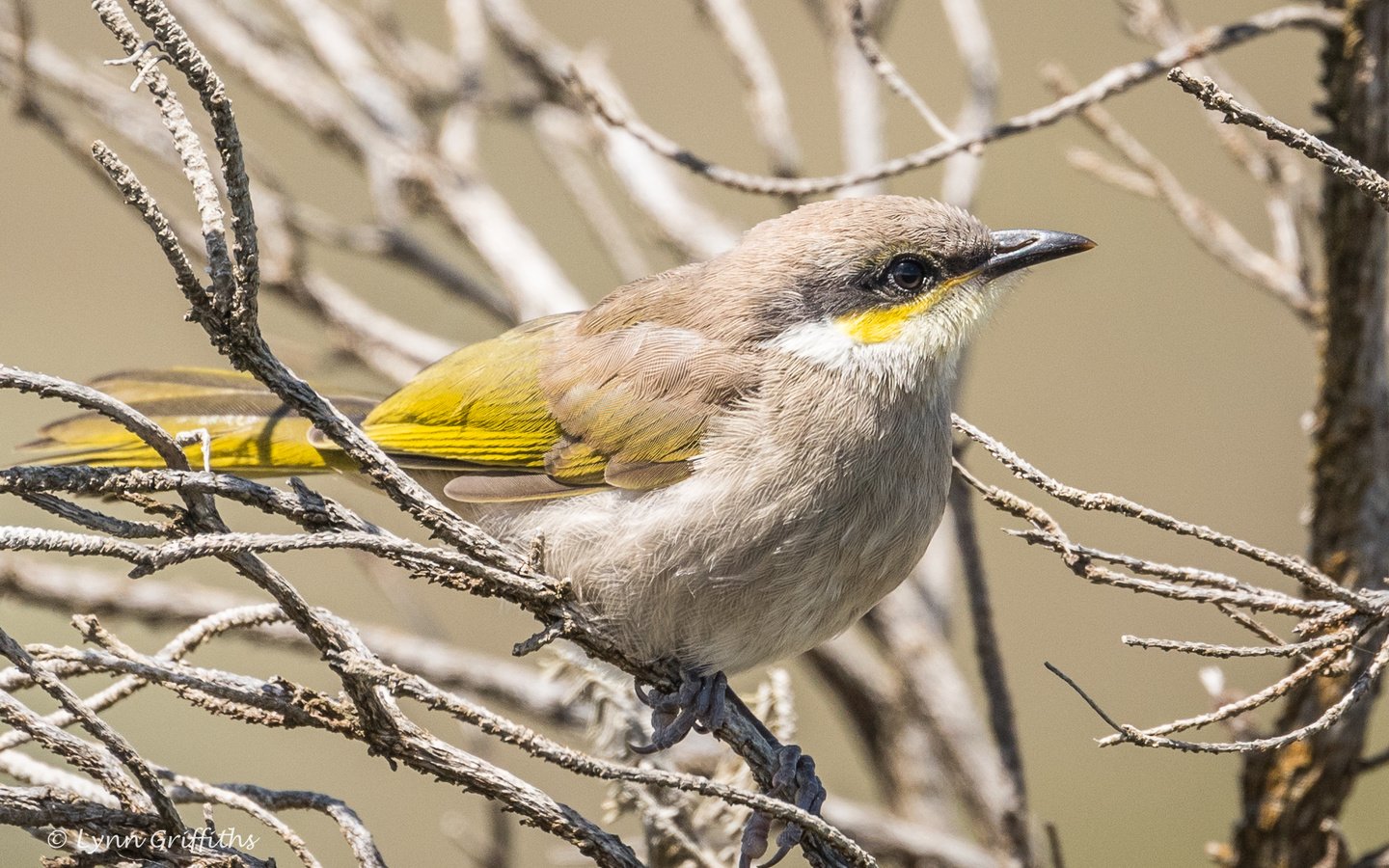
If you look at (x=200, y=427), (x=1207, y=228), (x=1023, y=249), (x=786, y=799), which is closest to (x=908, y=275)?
(x=1023, y=249)

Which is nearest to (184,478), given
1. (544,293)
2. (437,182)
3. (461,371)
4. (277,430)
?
(277,430)

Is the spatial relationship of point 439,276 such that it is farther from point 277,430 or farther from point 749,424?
point 749,424

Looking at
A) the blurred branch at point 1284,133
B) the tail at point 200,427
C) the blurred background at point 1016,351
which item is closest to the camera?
the blurred branch at point 1284,133

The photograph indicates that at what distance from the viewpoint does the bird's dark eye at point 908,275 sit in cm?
313

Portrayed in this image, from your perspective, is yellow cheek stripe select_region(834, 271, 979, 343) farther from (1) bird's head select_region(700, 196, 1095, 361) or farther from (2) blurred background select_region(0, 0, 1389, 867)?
(2) blurred background select_region(0, 0, 1389, 867)

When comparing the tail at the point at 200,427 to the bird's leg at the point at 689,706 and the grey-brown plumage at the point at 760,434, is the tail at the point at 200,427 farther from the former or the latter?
the bird's leg at the point at 689,706

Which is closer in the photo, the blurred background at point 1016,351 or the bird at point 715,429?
the bird at point 715,429

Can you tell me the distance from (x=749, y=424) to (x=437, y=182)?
2223 mm

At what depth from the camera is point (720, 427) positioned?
2.98 m

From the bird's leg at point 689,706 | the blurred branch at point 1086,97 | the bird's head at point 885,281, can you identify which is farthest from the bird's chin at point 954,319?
the bird's leg at point 689,706

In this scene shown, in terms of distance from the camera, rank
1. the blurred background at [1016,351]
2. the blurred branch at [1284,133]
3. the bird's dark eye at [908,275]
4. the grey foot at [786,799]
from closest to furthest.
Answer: the blurred branch at [1284,133] → the grey foot at [786,799] → the bird's dark eye at [908,275] → the blurred background at [1016,351]

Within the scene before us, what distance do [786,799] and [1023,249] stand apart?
1381 mm

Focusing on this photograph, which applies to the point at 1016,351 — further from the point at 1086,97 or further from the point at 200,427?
the point at 200,427

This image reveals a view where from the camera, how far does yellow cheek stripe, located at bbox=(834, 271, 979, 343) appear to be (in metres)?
3.09
